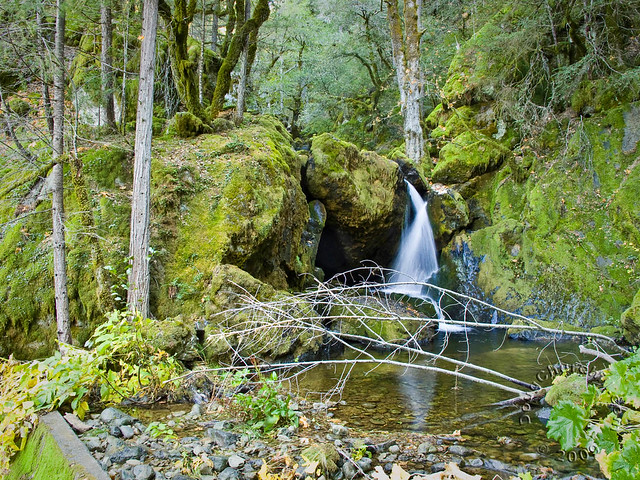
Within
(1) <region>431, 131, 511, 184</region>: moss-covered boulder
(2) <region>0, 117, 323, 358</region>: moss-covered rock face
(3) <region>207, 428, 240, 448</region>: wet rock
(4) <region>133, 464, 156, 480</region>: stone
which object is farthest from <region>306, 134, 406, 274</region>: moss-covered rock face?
(4) <region>133, 464, 156, 480</region>: stone

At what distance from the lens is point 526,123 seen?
1183 cm

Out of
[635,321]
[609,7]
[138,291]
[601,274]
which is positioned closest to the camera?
[138,291]

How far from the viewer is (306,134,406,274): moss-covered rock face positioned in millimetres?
11188

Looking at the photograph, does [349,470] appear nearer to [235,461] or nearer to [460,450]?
[235,461]

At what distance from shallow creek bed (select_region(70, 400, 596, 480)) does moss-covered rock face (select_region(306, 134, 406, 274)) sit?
25.8 ft

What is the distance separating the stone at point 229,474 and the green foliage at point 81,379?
2.71ft

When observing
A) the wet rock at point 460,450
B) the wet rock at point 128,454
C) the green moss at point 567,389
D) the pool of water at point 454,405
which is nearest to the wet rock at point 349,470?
the pool of water at point 454,405

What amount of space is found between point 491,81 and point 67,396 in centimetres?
1522

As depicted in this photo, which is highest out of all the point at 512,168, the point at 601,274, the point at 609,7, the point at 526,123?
the point at 609,7

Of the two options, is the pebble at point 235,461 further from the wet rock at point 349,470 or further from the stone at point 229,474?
the wet rock at point 349,470

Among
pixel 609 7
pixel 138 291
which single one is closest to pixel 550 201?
pixel 609 7

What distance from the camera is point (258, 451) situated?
3133 mm

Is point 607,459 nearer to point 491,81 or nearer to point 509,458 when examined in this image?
point 509,458

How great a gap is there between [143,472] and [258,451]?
885mm
